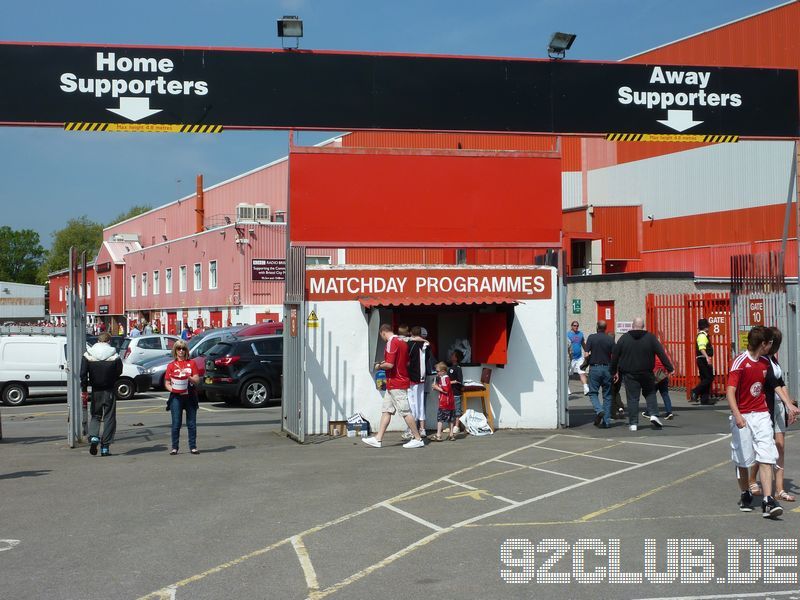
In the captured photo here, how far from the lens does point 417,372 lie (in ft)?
44.1

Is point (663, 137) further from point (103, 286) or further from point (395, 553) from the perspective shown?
point (103, 286)

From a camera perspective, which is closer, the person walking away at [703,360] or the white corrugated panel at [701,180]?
the person walking away at [703,360]

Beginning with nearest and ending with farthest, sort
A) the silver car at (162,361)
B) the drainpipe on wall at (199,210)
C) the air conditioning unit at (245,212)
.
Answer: the silver car at (162,361)
the air conditioning unit at (245,212)
the drainpipe on wall at (199,210)

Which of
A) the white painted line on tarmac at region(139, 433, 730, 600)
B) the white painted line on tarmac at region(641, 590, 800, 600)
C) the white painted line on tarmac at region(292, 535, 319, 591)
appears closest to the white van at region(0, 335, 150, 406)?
the white painted line on tarmac at region(139, 433, 730, 600)

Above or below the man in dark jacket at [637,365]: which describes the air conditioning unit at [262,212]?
above

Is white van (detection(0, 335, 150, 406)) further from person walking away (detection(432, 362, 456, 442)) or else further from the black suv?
person walking away (detection(432, 362, 456, 442))

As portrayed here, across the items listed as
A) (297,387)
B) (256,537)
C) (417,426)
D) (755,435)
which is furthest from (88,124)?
(755,435)

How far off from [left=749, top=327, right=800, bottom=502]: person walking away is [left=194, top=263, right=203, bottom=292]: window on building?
4241cm

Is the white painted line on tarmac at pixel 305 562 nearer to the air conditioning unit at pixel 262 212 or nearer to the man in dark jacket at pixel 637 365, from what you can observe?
the man in dark jacket at pixel 637 365

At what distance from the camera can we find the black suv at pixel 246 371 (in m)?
20.8

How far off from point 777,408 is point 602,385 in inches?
257

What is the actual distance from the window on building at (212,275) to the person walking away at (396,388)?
113 feet

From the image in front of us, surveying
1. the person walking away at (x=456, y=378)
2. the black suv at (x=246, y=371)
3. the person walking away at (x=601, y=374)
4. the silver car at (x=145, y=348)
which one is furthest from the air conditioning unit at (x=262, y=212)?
the person walking away at (x=456, y=378)

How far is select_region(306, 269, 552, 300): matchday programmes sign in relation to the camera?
47.1 feet
